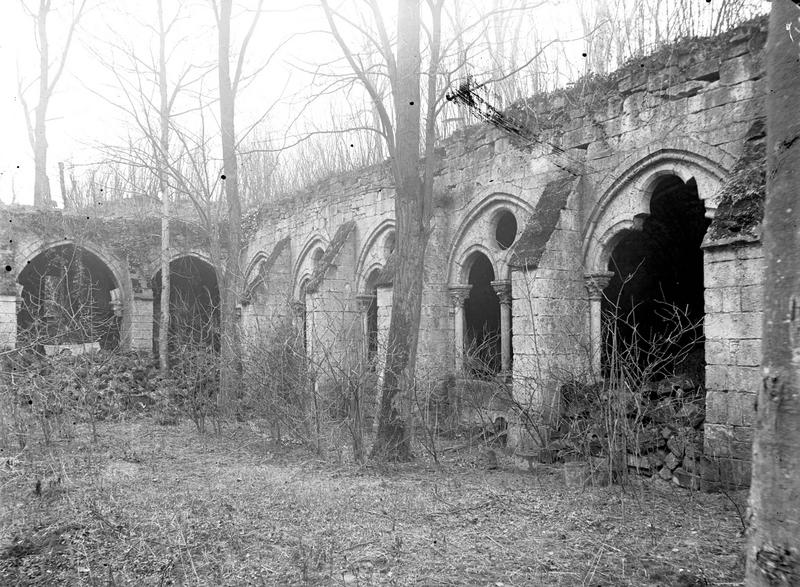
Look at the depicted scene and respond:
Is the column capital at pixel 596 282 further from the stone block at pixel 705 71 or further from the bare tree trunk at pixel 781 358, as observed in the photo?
the bare tree trunk at pixel 781 358

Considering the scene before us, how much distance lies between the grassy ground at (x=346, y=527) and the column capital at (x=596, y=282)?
8.28ft

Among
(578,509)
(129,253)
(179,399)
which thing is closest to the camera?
(578,509)

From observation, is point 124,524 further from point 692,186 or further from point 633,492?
point 692,186

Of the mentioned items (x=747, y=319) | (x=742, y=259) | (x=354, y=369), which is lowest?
(x=354, y=369)

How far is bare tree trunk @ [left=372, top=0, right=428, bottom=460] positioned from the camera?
7191 mm

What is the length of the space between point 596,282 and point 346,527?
4.98 meters

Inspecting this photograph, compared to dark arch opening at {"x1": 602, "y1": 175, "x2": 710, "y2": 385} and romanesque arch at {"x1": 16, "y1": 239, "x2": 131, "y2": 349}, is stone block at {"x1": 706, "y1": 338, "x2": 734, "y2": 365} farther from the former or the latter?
romanesque arch at {"x1": 16, "y1": 239, "x2": 131, "y2": 349}

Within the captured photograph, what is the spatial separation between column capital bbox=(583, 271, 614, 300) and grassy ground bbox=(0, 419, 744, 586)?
2525mm

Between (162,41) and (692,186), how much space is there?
496 inches

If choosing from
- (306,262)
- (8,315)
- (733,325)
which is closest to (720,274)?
(733,325)

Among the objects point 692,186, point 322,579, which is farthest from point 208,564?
point 692,186

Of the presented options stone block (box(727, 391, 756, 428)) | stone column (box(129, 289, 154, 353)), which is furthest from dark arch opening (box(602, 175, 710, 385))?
stone column (box(129, 289, 154, 353))

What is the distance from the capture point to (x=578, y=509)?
212 inches

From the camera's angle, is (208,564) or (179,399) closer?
(208,564)
